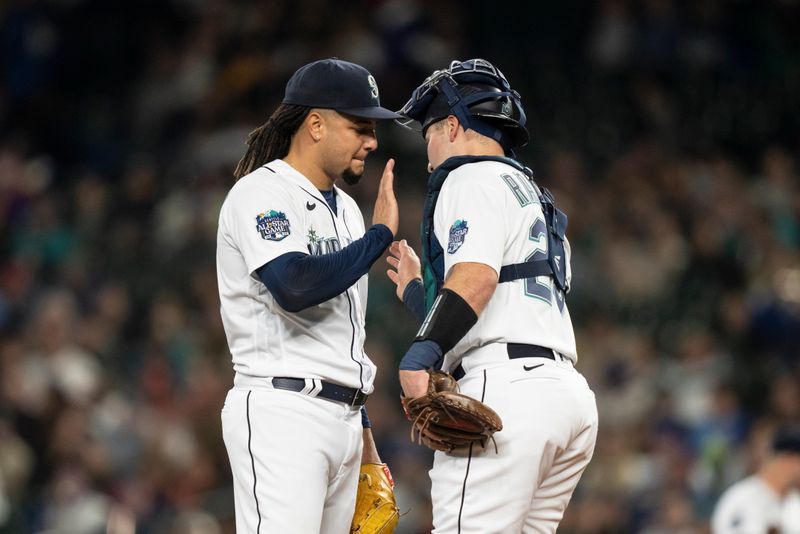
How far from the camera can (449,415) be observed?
372 cm

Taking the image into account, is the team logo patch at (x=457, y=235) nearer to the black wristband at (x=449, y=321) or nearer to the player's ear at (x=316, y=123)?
the black wristband at (x=449, y=321)

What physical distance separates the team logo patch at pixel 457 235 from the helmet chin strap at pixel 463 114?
42cm

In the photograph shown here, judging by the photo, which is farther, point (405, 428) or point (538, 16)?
point (538, 16)

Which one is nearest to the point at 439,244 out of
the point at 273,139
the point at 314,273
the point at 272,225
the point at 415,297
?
the point at 415,297

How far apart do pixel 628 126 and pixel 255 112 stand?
3.53 metres

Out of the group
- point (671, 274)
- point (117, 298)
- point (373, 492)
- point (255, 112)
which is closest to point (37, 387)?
point (117, 298)

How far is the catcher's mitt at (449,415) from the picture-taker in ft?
12.1

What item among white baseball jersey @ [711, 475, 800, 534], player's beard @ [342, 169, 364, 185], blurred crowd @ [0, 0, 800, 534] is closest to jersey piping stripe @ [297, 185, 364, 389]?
player's beard @ [342, 169, 364, 185]

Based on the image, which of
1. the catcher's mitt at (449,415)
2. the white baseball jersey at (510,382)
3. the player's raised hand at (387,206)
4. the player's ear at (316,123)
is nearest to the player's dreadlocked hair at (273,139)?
the player's ear at (316,123)

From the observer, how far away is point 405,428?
8.95 metres

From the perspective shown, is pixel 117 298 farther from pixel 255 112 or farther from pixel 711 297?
pixel 711 297

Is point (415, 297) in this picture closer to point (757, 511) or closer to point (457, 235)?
point (457, 235)

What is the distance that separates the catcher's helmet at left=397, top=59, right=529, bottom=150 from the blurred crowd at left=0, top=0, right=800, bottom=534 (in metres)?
4.12

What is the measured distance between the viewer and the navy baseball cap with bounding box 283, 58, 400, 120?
13.9ft
